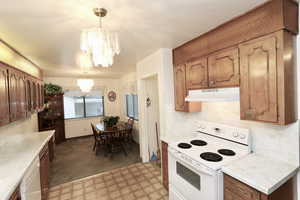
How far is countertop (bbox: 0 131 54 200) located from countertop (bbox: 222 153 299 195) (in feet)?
6.02

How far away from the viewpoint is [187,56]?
217cm

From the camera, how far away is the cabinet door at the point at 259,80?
1.23 m

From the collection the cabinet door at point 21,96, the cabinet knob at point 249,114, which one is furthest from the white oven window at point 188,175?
the cabinet door at point 21,96

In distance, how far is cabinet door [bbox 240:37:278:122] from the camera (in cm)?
123

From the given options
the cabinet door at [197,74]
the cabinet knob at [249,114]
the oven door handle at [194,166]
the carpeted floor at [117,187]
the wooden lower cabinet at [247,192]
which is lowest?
the carpeted floor at [117,187]

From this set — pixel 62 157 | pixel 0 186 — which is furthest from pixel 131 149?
pixel 0 186

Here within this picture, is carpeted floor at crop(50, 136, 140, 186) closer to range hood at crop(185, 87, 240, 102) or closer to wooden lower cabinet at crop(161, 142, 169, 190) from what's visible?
wooden lower cabinet at crop(161, 142, 169, 190)

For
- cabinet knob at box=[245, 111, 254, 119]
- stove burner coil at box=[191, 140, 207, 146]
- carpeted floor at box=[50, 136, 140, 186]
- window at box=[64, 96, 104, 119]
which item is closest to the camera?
cabinet knob at box=[245, 111, 254, 119]

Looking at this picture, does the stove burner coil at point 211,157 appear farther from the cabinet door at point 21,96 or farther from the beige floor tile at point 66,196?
the cabinet door at point 21,96

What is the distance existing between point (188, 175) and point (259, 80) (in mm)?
1281

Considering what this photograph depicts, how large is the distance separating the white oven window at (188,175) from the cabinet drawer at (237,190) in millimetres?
274

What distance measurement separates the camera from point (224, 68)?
63.9 inches

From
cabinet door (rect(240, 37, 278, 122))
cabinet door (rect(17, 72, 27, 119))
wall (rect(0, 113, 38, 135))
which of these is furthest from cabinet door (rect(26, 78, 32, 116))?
cabinet door (rect(240, 37, 278, 122))

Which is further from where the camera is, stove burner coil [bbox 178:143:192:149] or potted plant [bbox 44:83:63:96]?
potted plant [bbox 44:83:63:96]
